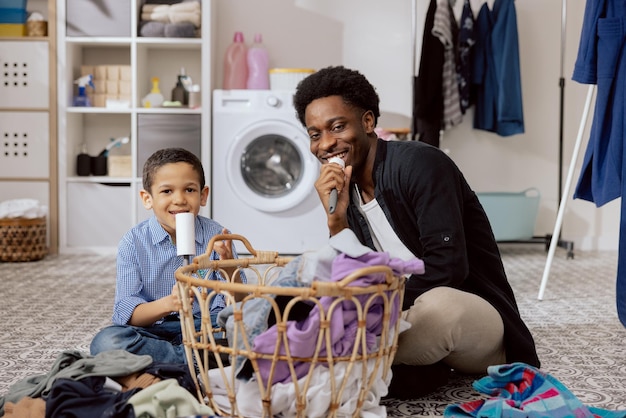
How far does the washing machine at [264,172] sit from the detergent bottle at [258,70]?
0.25 m

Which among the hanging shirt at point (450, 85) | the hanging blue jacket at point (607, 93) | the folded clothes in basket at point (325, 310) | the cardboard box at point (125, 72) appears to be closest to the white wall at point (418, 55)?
the hanging shirt at point (450, 85)

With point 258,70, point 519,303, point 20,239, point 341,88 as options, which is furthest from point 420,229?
point 258,70

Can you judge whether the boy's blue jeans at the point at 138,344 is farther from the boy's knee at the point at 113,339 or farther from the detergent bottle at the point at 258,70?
the detergent bottle at the point at 258,70

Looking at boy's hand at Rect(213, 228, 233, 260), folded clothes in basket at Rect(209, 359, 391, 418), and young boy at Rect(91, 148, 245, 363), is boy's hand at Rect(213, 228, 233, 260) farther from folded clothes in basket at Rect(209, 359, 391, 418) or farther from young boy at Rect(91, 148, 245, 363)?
folded clothes in basket at Rect(209, 359, 391, 418)

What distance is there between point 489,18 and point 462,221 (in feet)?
10.1

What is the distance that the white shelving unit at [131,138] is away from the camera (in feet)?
13.5

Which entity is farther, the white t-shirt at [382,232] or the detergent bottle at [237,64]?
the detergent bottle at [237,64]

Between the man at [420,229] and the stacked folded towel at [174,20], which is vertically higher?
the stacked folded towel at [174,20]

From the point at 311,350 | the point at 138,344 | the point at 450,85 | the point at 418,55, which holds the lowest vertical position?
the point at 138,344

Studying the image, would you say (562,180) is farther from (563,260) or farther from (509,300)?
(509,300)

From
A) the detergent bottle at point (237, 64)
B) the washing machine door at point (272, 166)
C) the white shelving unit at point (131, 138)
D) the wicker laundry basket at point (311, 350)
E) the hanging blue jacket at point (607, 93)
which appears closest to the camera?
the wicker laundry basket at point (311, 350)

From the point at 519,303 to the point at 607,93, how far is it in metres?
0.83

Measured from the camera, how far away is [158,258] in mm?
1746

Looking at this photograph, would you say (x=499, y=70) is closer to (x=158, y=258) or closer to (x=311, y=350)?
(x=158, y=258)
